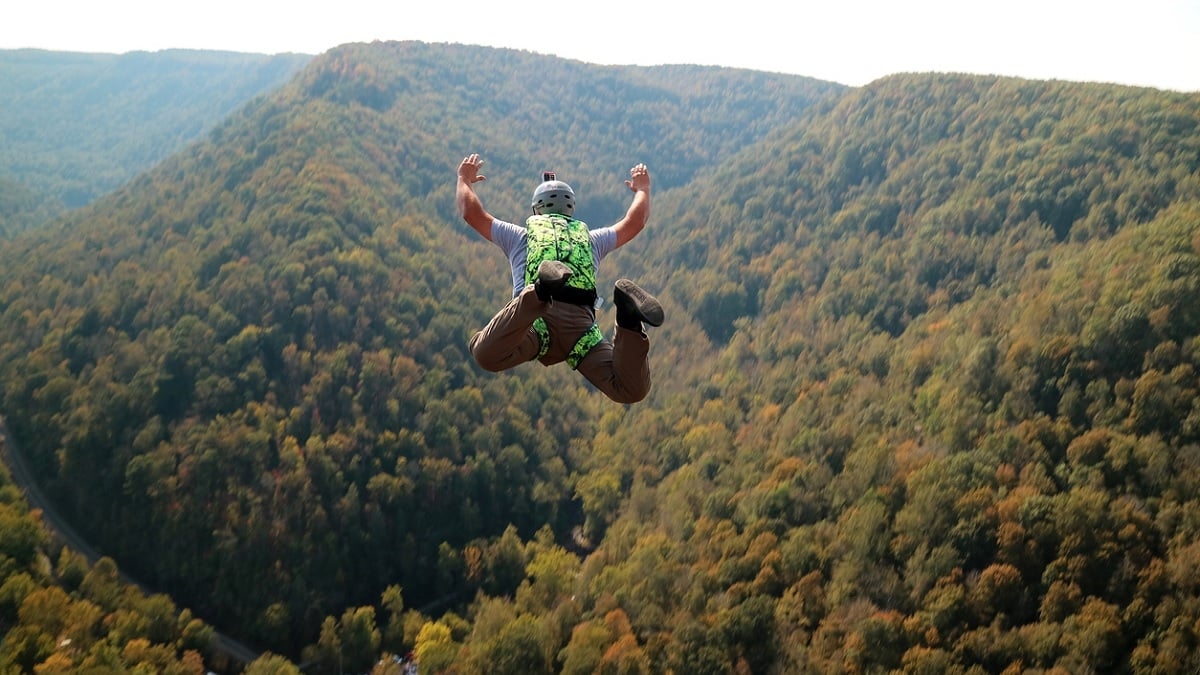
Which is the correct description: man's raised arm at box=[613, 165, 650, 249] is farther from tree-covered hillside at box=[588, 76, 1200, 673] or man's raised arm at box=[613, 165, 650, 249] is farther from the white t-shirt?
tree-covered hillside at box=[588, 76, 1200, 673]

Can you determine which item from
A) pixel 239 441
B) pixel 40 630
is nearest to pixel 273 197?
pixel 239 441

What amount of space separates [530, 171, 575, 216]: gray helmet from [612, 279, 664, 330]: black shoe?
7.13 ft

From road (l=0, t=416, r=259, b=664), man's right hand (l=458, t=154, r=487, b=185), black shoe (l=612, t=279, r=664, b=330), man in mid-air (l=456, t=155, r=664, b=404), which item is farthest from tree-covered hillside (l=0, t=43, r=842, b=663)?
black shoe (l=612, t=279, r=664, b=330)

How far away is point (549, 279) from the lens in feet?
25.8

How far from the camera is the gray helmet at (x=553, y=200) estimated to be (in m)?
10.1

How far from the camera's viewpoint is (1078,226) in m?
93.5

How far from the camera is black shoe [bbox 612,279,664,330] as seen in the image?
8078 mm

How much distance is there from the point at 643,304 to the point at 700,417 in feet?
267

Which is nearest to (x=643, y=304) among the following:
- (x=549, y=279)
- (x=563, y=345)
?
(x=549, y=279)

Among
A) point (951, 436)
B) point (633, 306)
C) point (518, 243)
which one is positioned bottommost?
point (951, 436)

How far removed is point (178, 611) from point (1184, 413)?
85.0 meters

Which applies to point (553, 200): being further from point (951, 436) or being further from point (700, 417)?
point (700, 417)

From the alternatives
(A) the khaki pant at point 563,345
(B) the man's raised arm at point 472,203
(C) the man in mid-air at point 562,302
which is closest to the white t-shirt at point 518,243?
(C) the man in mid-air at point 562,302

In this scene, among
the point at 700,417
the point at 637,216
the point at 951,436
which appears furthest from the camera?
the point at 700,417
